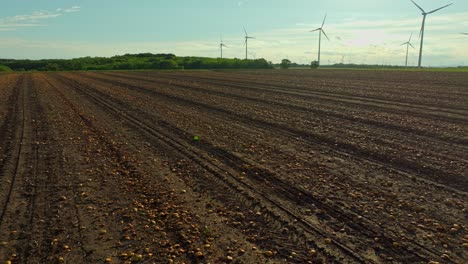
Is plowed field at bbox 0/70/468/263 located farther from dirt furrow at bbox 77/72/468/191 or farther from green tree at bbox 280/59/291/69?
green tree at bbox 280/59/291/69

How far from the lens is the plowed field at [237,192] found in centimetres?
545

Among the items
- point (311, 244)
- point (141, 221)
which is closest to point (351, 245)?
point (311, 244)

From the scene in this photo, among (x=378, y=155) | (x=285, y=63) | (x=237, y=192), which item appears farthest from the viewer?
(x=285, y=63)

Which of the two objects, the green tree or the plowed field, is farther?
the green tree

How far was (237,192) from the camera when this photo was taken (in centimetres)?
761

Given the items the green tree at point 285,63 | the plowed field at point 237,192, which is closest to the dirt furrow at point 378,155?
the plowed field at point 237,192

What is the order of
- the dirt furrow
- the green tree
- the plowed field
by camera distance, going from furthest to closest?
the green tree < the dirt furrow < the plowed field

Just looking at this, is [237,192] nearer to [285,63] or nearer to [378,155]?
[378,155]

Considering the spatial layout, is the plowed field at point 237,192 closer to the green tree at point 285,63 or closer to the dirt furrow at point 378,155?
the dirt furrow at point 378,155

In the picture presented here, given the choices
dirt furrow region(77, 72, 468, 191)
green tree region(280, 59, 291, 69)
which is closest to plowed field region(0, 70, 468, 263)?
dirt furrow region(77, 72, 468, 191)

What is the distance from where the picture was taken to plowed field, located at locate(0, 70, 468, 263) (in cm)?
545

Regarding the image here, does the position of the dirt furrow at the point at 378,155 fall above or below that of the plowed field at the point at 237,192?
above

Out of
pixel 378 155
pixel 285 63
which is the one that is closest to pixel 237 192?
pixel 378 155

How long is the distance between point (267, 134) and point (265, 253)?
794cm
